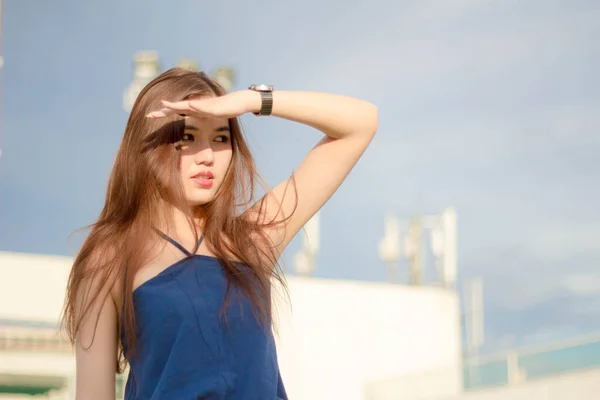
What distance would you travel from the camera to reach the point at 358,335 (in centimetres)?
1638

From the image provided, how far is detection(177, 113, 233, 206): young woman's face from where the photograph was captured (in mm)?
1836

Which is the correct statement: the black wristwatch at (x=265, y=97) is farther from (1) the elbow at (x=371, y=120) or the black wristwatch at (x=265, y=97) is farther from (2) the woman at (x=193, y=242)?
(1) the elbow at (x=371, y=120)

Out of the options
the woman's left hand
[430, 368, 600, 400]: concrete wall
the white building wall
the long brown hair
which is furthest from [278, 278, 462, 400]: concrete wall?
the woman's left hand

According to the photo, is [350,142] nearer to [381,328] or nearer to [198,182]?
[198,182]

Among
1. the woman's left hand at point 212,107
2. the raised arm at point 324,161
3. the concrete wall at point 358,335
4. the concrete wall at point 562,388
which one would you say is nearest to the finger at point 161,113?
the woman's left hand at point 212,107

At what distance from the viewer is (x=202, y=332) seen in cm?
169

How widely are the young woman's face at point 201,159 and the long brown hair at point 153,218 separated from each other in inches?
0.8

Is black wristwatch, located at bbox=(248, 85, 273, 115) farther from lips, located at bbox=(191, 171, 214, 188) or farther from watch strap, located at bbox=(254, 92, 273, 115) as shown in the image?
lips, located at bbox=(191, 171, 214, 188)

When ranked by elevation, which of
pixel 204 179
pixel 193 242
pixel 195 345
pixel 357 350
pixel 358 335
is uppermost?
pixel 204 179

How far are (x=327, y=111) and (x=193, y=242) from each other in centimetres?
41

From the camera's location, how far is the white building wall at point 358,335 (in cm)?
1560

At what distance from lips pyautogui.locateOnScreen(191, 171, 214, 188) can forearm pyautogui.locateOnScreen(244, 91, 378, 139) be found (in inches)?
6.4

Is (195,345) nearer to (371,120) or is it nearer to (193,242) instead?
(193,242)

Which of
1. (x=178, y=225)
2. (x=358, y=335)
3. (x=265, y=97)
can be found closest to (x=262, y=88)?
(x=265, y=97)
